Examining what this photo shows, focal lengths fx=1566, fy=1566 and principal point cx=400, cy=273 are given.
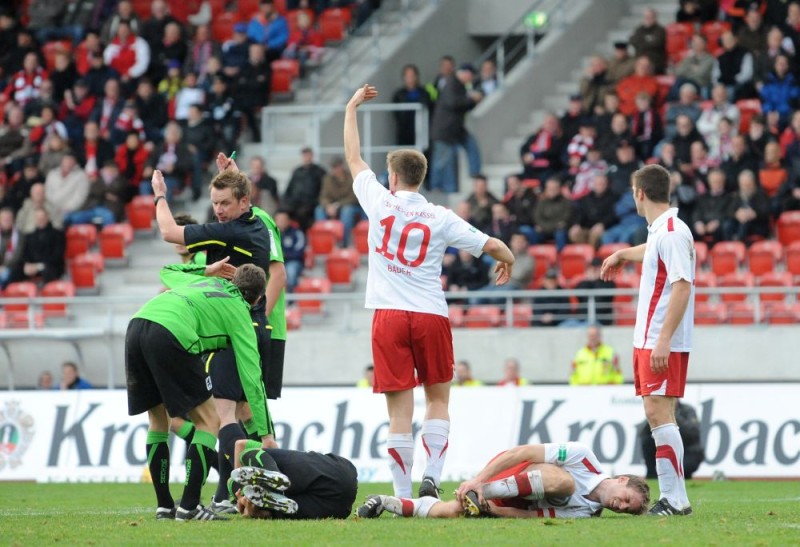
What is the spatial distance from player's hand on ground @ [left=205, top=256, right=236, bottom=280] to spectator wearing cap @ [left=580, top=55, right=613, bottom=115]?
1527cm

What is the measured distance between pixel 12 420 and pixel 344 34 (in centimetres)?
1248

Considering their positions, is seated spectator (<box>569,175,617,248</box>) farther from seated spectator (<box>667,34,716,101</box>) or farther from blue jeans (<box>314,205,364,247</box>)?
blue jeans (<box>314,205,364,247</box>)

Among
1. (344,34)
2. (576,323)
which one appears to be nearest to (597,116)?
(576,323)

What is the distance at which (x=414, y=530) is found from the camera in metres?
9.21

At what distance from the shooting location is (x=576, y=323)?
21375 mm

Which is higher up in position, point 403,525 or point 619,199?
point 619,199

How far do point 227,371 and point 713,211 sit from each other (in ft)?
39.9

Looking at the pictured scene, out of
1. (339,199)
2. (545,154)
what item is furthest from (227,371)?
(545,154)

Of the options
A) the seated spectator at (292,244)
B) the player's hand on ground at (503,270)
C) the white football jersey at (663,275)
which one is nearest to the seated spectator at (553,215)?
the seated spectator at (292,244)

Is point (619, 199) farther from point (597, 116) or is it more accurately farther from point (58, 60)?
point (58, 60)

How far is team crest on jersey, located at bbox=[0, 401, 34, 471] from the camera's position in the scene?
18578 mm

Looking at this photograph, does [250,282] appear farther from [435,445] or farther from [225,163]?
[435,445]

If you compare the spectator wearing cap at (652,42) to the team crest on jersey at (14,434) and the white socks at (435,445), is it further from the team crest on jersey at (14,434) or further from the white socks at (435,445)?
the white socks at (435,445)

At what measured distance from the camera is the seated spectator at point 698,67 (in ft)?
79.7
